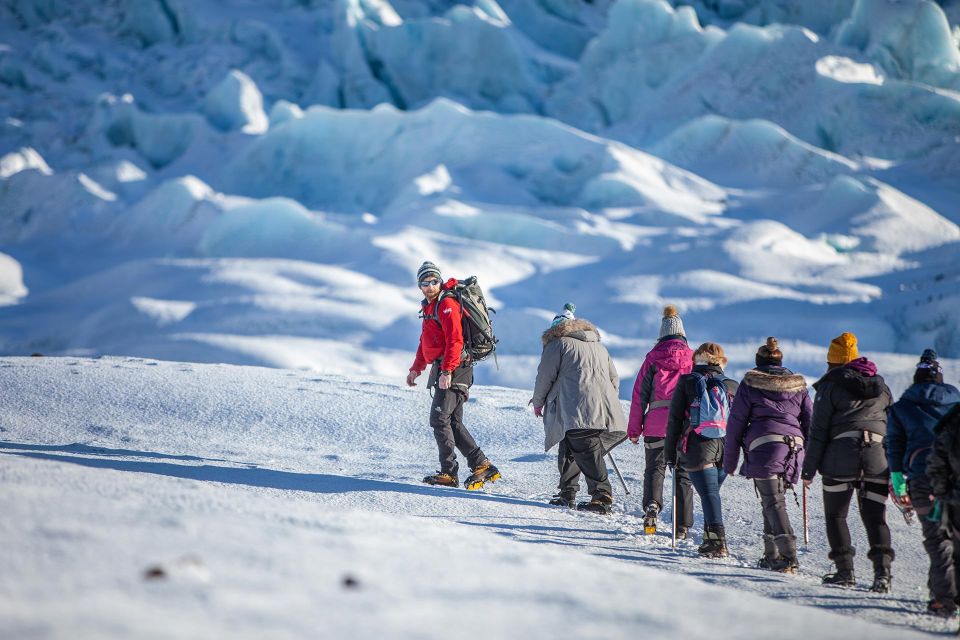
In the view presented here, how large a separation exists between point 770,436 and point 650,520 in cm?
85

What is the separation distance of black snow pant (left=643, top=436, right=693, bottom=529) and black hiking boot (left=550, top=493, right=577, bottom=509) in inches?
19.2

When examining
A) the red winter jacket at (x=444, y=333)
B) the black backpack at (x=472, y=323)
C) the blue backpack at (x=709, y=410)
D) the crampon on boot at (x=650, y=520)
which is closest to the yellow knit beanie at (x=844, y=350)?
the blue backpack at (x=709, y=410)

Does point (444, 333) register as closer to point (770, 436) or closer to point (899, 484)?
point (770, 436)

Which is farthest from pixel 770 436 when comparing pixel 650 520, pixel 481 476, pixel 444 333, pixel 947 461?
pixel 444 333

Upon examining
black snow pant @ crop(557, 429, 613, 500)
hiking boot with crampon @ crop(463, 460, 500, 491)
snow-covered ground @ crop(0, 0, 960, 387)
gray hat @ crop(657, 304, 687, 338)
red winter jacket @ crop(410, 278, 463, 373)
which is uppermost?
snow-covered ground @ crop(0, 0, 960, 387)

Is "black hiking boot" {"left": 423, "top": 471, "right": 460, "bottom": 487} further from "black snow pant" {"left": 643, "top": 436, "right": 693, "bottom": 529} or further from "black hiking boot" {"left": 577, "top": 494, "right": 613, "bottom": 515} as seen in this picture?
"black snow pant" {"left": 643, "top": 436, "right": 693, "bottom": 529}

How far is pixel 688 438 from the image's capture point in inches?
171

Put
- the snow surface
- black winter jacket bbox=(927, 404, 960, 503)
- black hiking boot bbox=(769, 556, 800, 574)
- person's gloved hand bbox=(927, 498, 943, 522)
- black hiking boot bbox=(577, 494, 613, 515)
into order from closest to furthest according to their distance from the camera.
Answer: black winter jacket bbox=(927, 404, 960, 503) < person's gloved hand bbox=(927, 498, 943, 522) < the snow surface < black hiking boot bbox=(769, 556, 800, 574) < black hiking boot bbox=(577, 494, 613, 515)

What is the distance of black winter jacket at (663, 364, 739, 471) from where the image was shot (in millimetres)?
4293

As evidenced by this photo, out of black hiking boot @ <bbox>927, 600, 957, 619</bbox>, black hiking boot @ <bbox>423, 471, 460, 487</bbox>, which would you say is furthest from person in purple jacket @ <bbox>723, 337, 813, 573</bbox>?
black hiking boot @ <bbox>423, 471, 460, 487</bbox>

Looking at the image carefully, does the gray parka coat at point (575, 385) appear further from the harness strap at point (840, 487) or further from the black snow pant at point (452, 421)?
the harness strap at point (840, 487)

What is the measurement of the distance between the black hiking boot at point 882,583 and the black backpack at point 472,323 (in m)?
2.43

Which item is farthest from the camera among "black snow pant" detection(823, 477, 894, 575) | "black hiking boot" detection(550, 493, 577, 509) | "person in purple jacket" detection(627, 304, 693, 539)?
"black hiking boot" detection(550, 493, 577, 509)

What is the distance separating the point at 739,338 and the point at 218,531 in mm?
12223
